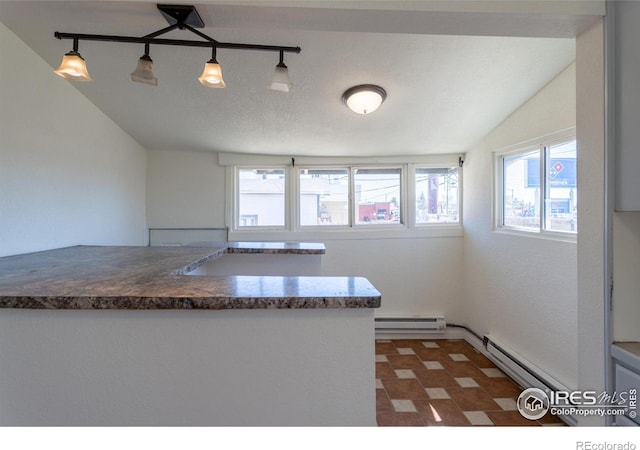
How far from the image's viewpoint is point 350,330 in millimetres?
843

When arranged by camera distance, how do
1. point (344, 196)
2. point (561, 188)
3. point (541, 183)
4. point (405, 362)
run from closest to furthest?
1. point (561, 188)
2. point (541, 183)
3. point (405, 362)
4. point (344, 196)

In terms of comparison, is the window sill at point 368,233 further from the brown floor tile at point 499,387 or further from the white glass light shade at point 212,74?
the white glass light shade at point 212,74

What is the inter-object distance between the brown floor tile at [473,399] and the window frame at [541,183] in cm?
127

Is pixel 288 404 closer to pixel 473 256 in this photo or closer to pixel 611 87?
pixel 611 87

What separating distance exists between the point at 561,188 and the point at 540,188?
152 mm

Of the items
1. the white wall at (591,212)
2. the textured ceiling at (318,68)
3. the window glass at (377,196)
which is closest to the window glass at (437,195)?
the window glass at (377,196)

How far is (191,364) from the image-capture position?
843mm

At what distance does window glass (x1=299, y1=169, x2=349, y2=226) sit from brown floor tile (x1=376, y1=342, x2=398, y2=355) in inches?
53.0

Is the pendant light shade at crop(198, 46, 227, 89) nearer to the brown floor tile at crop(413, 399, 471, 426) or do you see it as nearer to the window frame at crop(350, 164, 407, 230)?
the window frame at crop(350, 164, 407, 230)

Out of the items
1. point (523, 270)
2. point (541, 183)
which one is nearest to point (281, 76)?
point (541, 183)

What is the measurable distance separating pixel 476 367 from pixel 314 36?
2.90 m

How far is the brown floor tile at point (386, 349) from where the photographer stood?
3.00 meters

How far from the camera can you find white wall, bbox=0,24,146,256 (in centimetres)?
169

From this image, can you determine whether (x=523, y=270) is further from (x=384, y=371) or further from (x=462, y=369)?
(x=384, y=371)
